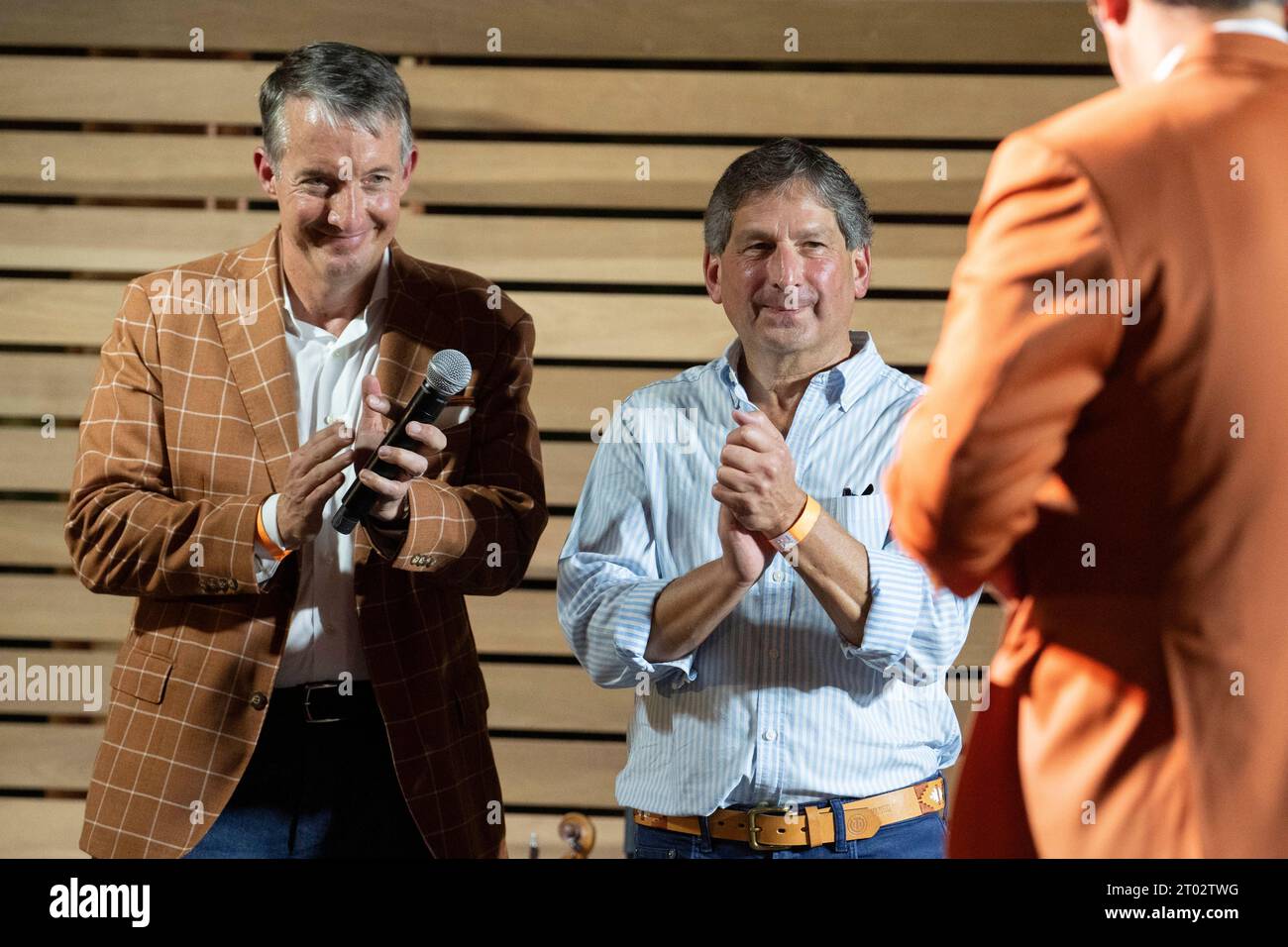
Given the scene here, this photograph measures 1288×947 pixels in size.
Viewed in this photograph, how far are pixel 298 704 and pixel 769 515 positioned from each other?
833 millimetres

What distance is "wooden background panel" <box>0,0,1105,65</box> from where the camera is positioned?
319 cm

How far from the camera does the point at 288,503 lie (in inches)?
68.4

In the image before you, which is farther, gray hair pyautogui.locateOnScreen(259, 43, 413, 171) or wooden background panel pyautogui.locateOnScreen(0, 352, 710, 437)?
wooden background panel pyautogui.locateOnScreen(0, 352, 710, 437)

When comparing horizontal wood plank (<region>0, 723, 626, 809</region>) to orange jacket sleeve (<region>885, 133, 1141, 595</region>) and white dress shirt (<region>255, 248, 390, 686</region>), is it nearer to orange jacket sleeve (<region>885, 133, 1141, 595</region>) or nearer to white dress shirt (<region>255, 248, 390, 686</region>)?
white dress shirt (<region>255, 248, 390, 686</region>)

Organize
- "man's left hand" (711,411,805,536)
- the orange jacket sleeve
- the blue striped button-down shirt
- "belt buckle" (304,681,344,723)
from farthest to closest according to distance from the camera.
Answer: "belt buckle" (304,681,344,723) → the blue striped button-down shirt → "man's left hand" (711,411,805,536) → the orange jacket sleeve

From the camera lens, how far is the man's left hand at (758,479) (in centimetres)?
151

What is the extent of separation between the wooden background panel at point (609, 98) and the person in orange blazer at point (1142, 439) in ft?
7.15

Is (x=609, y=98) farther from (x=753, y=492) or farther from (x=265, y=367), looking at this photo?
(x=753, y=492)

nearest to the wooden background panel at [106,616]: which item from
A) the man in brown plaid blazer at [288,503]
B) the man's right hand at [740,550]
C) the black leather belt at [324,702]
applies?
the man in brown plaid blazer at [288,503]

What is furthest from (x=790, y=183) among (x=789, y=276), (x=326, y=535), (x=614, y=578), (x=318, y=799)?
(x=318, y=799)

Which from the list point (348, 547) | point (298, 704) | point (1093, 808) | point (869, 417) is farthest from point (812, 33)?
point (1093, 808)

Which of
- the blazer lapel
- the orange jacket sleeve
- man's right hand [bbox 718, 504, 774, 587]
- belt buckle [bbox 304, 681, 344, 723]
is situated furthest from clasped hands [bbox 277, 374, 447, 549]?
the orange jacket sleeve

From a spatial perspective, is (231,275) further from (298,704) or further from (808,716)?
(808,716)

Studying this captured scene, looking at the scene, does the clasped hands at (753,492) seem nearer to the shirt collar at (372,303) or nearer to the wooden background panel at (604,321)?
the shirt collar at (372,303)
